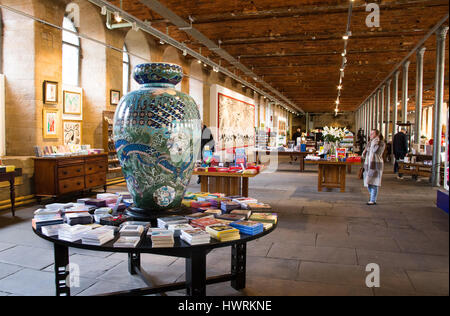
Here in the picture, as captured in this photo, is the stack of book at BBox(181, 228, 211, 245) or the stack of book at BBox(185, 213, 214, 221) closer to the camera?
the stack of book at BBox(181, 228, 211, 245)

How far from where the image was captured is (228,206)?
8.64 ft

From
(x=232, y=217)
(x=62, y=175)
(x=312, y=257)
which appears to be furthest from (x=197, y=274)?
(x=62, y=175)

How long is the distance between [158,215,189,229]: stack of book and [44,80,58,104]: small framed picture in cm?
639

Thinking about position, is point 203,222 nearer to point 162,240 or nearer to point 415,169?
point 162,240

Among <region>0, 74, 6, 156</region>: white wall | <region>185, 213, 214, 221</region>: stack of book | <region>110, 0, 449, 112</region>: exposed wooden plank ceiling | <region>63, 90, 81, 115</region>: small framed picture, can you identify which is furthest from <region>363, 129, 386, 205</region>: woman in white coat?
<region>0, 74, 6, 156</region>: white wall

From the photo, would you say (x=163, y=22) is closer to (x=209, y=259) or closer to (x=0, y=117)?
(x=0, y=117)

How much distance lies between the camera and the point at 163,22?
943cm

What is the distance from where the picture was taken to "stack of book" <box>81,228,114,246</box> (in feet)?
6.09

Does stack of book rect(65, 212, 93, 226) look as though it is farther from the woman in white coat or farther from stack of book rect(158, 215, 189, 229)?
the woman in white coat

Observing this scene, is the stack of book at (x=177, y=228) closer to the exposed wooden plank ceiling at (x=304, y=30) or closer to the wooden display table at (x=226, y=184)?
the wooden display table at (x=226, y=184)

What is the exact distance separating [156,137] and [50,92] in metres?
6.52

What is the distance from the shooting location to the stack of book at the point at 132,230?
6.38ft

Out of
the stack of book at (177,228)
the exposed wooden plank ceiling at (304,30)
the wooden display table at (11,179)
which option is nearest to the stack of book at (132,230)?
the stack of book at (177,228)
